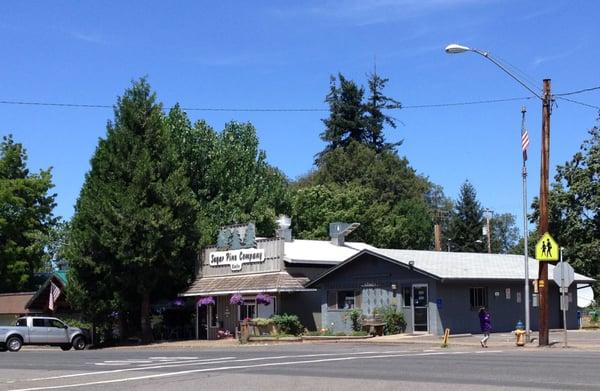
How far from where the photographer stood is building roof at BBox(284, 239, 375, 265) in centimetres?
4331

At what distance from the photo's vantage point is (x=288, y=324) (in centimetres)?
3947

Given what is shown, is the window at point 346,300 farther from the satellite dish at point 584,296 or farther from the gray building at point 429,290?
the satellite dish at point 584,296

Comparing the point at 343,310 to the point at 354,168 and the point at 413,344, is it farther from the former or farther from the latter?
the point at 354,168

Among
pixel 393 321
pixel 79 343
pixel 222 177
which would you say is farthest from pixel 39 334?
pixel 222 177

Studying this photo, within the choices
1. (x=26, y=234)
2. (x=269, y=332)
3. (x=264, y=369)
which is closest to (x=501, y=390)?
(x=264, y=369)

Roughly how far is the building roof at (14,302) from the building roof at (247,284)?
15035 mm

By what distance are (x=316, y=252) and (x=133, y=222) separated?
408 inches

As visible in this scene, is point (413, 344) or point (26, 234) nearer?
point (413, 344)

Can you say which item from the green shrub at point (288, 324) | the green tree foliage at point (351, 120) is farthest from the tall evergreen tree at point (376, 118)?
the green shrub at point (288, 324)

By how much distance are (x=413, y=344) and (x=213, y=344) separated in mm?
11398

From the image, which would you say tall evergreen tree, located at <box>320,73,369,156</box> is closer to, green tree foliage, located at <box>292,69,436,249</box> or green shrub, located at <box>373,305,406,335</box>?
green tree foliage, located at <box>292,69,436,249</box>

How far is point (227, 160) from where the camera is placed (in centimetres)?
5909

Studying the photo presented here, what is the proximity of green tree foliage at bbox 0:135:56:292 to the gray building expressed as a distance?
32.6m

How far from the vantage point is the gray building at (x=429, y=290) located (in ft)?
123
